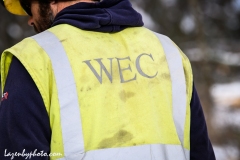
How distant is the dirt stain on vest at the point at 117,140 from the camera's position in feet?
7.32

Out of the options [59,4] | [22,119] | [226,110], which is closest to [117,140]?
[22,119]

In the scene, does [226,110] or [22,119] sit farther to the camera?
[226,110]

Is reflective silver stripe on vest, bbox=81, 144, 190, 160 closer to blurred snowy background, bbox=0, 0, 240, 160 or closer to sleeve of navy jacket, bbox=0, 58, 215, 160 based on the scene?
sleeve of navy jacket, bbox=0, 58, 215, 160

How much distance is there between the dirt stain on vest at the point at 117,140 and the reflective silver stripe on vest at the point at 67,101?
99mm

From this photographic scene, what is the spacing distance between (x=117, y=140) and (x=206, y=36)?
24.6 ft

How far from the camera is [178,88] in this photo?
97.7 inches

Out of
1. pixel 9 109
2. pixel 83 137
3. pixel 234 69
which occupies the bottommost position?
pixel 234 69

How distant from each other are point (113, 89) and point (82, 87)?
0.14m

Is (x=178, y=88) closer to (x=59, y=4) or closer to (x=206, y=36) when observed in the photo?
(x=59, y=4)

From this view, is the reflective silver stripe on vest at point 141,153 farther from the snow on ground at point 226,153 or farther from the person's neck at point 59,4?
the snow on ground at point 226,153

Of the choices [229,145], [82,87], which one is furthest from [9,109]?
[229,145]

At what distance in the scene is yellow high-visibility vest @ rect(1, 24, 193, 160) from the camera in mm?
2188

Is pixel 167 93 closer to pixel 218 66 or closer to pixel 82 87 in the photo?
pixel 82 87

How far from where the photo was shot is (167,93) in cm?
245
